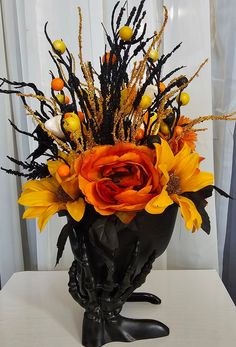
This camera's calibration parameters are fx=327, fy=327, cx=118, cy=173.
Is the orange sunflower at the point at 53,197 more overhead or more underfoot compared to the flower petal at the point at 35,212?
more overhead

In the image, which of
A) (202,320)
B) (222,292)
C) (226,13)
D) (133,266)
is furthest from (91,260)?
(226,13)

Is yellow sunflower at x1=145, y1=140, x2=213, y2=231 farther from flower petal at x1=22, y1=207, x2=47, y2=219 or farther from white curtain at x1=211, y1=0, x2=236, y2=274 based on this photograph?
white curtain at x1=211, y1=0, x2=236, y2=274

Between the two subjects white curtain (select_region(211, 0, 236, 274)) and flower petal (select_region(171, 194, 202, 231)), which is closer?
flower petal (select_region(171, 194, 202, 231))

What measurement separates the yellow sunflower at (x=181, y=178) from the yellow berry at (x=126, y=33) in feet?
0.61

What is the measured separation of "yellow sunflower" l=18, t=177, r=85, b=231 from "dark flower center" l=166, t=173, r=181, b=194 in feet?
0.48

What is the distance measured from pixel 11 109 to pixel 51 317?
632 mm

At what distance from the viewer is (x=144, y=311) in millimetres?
772

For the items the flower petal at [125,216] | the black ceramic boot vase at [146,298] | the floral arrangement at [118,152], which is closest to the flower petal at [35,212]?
the floral arrangement at [118,152]

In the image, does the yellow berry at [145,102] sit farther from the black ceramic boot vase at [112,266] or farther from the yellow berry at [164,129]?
the black ceramic boot vase at [112,266]

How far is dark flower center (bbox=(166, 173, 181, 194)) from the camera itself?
0.55 meters

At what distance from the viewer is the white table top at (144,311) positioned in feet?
2.23

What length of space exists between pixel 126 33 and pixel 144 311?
1.99ft

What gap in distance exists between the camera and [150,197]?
0.51m

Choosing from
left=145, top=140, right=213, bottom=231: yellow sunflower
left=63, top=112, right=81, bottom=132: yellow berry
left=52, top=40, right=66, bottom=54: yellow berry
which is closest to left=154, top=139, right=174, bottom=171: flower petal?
left=145, top=140, right=213, bottom=231: yellow sunflower
